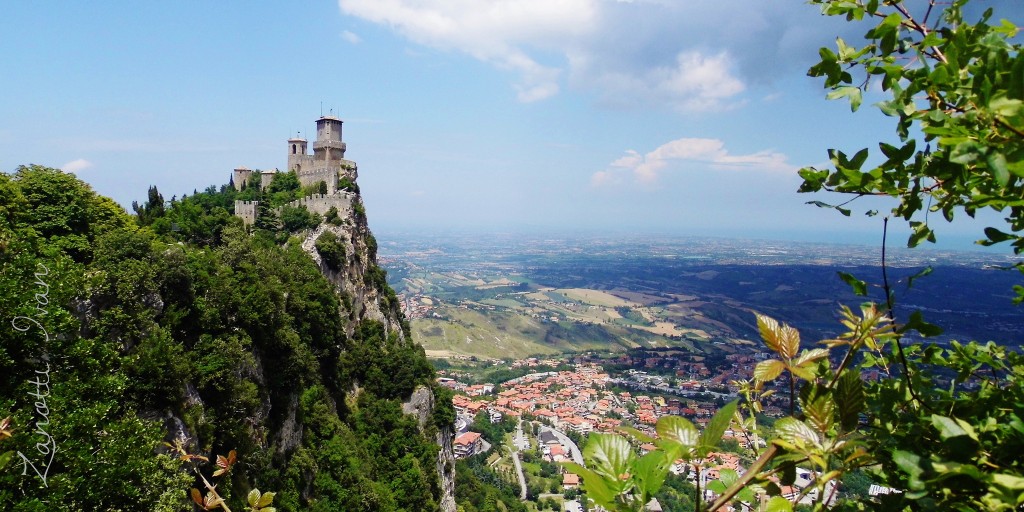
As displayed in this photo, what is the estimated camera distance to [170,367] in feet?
34.0

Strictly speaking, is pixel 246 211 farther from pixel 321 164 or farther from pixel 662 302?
pixel 662 302

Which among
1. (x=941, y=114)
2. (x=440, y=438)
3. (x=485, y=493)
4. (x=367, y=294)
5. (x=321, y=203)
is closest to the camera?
(x=941, y=114)

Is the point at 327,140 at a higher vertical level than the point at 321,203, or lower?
higher

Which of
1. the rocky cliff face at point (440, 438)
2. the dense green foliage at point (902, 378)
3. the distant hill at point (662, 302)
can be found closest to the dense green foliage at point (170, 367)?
the rocky cliff face at point (440, 438)

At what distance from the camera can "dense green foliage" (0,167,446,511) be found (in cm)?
797

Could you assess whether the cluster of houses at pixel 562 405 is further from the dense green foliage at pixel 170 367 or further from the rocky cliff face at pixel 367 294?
the dense green foliage at pixel 170 367

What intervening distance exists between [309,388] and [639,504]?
20396 mm

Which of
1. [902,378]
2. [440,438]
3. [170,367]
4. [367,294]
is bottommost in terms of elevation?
[440,438]

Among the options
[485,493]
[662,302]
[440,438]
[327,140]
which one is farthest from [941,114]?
[662,302]

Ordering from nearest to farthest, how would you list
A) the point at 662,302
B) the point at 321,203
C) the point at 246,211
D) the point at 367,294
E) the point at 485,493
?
the point at 246,211 < the point at 321,203 < the point at 367,294 < the point at 485,493 < the point at 662,302

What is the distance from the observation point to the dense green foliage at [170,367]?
7.97m

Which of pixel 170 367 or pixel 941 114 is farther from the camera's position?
pixel 170 367

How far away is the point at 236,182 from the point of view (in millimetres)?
30094

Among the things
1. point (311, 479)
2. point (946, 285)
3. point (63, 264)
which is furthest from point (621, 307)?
point (63, 264)
